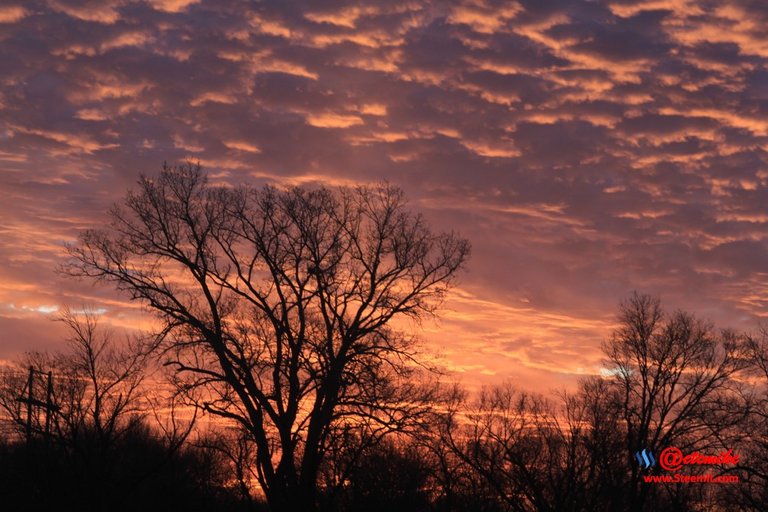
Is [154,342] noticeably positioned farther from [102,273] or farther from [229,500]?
[229,500]

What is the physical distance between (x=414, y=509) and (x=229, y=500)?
14660 mm

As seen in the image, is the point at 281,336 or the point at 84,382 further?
the point at 84,382

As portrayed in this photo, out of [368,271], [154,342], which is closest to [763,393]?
[368,271]

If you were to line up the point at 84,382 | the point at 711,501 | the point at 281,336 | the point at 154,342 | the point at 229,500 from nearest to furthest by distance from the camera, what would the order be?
the point at 154,342
the point at 281,336
the point at 84,382
the point at 711,501
the point at 229,500

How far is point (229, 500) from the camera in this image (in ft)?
201

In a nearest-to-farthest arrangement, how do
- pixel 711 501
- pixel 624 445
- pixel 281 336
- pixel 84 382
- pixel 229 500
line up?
pixel 281 336
pixel 84 382
pixel 624 445
pixel 711 501
pixel 229 500

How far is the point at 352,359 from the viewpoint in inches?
1145

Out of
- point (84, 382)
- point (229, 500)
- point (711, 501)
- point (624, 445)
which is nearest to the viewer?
point (84, 382)

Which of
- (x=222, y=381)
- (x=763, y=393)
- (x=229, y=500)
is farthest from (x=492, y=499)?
(x=222, y=381)

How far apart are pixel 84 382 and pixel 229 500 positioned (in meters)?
24.9

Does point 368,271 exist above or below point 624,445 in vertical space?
above

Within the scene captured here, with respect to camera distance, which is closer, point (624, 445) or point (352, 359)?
point (352, 359)

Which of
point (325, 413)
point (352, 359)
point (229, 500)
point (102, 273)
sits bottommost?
point (229, 500)

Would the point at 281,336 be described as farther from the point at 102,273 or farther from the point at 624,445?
the point at 624,445
